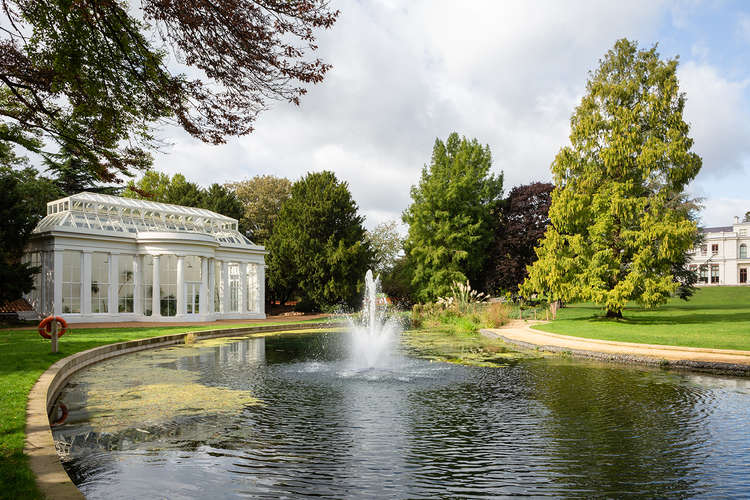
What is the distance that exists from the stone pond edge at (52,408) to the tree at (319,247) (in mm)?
20624

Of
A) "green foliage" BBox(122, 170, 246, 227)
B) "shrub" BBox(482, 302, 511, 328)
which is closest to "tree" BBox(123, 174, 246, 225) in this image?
"green foliage" BBox(122, 170, 246, 227)

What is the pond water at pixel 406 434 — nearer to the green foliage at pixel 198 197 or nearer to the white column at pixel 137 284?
the white column at pixel 137 284

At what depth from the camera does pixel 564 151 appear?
85.6 ft

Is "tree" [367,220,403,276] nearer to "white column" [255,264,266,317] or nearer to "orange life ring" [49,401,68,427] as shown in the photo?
"white column" [255,264,266,317]

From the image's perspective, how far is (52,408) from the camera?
8.46m

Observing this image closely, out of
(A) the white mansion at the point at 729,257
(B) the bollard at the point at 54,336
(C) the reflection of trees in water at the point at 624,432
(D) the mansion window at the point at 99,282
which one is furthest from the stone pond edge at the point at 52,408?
(A) the white mansion at the point at 729,257

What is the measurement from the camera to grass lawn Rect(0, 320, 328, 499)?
430 centimetres

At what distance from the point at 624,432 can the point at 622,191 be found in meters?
20.4

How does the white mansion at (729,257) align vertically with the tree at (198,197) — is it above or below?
below

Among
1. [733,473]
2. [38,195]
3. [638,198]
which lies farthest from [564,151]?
[38,195]

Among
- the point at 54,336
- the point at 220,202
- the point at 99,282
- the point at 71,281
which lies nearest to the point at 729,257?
the point at 220,202

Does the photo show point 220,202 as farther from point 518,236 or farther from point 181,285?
point 518,236

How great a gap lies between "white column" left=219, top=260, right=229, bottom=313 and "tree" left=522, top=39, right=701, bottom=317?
20.8 m

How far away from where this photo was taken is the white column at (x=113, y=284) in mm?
29797
